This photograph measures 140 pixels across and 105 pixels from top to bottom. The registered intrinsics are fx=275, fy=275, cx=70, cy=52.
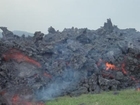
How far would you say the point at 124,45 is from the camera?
91.5 feet

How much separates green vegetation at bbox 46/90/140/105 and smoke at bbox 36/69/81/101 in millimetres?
1363

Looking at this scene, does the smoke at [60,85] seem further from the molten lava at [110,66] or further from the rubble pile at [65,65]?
the molten lava at [110,66]

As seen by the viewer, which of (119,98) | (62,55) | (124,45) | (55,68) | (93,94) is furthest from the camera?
(124,45)

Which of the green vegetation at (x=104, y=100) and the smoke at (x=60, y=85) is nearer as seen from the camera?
the green vegetation at (x=104, y=100)

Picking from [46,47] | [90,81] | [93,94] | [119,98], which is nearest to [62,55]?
[46,47]

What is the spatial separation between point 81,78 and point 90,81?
875 millimetres

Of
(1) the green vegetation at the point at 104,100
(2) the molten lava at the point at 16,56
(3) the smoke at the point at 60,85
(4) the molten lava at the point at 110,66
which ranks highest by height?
(2) the molten lava at the point at 16,56

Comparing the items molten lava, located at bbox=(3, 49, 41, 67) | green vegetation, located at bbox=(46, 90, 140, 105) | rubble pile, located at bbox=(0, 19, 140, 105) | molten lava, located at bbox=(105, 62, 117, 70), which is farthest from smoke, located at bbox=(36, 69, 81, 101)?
molten lava, located at bbox=(105, 62, 117, 70)

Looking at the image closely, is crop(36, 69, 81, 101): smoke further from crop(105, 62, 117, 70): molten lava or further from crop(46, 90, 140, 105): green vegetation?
crop(105, 62, 117, 70): molten lava

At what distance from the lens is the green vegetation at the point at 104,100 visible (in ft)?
64.2

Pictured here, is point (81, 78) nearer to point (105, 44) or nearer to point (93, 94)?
point (93, 94)

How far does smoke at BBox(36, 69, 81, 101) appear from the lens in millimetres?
22719

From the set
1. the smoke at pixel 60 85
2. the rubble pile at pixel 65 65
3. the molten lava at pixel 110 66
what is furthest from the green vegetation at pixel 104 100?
the molten lava at pixel 110 66

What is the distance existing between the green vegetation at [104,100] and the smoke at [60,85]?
136cm
